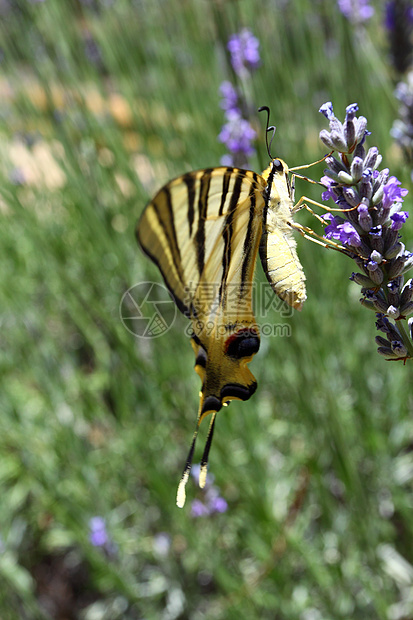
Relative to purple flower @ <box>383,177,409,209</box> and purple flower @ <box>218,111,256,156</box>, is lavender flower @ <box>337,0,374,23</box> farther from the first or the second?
purple flower @ <box>383,177,409,209</box>

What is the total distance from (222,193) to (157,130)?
1569mm

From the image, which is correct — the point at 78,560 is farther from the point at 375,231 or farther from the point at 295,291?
the point at 375,231

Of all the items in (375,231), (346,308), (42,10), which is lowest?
(346,308)

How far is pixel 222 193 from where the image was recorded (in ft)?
3.42

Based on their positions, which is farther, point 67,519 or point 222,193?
point 67,519

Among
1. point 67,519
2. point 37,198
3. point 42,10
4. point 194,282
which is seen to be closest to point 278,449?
point 67,519

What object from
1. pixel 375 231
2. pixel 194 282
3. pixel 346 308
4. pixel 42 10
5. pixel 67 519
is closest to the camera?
pixel 375 231

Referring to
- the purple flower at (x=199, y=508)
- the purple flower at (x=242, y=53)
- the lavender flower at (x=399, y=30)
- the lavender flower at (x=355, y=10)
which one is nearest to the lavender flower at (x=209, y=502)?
the purple flower at (x=199, y=508)

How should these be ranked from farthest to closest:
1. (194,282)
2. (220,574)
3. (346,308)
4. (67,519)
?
(346,308)
(67,519)
(220,574)
(194,282)

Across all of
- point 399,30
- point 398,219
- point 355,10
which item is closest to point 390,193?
point 398,219

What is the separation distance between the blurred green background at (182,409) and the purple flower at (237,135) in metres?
0.08

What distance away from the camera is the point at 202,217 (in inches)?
42.7

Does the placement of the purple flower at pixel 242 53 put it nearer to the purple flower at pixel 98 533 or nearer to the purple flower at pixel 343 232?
the purple flower at pixel 343 232

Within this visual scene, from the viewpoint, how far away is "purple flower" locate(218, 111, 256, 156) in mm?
1326
